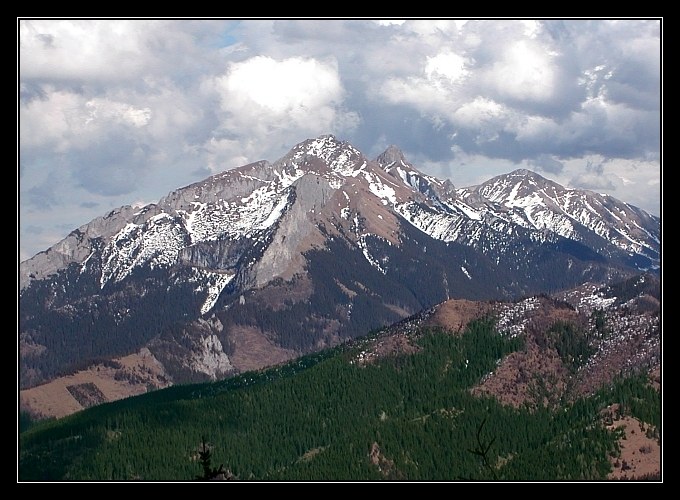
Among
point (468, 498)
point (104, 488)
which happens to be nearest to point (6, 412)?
point (104, 488)

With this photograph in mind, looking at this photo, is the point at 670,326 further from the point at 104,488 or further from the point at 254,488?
the point at 104,488

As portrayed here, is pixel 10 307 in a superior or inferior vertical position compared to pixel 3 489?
superior

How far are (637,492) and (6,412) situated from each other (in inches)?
971

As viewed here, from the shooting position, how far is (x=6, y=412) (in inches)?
1505

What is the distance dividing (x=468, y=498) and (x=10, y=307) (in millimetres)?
20620

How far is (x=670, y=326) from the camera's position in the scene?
1740 inches

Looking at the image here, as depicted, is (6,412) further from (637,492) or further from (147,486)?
(637,492)

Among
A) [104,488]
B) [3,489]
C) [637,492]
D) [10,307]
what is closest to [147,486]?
[104,488]

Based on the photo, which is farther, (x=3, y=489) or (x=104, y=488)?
(x=3, y=489)
